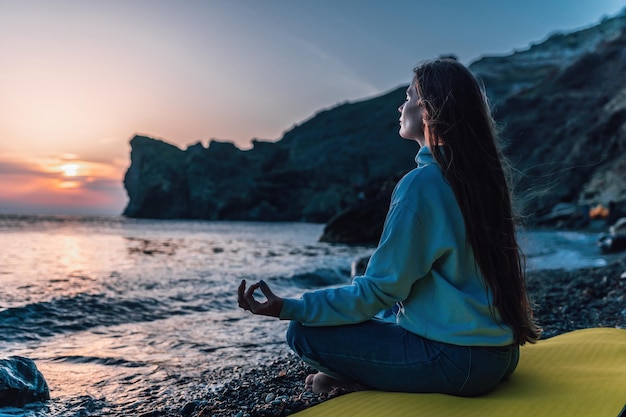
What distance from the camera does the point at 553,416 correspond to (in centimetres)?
221

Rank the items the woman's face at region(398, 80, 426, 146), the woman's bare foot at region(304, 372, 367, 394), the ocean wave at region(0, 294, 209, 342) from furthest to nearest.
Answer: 1. the ocean wave at region(0, 294, 209, 342)
2. the woman's bare foot at region(304, 372, 367, 394)
3. the woman's face at region(398, 80, 426, 146)

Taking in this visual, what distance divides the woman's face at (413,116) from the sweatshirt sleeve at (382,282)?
0.52m

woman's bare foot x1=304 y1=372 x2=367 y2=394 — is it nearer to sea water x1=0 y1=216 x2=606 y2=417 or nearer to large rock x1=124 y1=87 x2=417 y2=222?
sea water x1=0 y1=216 x2=606 y2=417

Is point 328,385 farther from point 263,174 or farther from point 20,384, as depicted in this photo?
point 263,174

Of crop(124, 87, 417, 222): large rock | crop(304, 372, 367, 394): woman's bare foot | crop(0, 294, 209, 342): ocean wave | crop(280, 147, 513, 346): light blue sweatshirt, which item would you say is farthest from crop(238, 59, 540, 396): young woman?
crop(124, 87, 417, 222): large rock

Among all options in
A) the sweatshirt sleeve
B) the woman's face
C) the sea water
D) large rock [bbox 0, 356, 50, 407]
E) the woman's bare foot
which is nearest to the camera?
the sweatshirt sleeve

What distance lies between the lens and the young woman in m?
2.25

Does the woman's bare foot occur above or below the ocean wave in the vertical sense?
Result: above

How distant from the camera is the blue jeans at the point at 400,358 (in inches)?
93.7

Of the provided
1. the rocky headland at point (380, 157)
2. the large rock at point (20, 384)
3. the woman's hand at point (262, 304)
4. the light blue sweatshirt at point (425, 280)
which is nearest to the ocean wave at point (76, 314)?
the large rock at point (20, 384)

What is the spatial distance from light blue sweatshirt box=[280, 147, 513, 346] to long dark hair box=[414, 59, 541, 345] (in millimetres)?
48

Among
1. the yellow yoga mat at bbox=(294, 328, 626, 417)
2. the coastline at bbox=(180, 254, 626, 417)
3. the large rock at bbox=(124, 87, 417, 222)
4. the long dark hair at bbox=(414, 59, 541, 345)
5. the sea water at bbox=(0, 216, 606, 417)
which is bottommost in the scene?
the sea water at bbox=(0, 216, 606, 417)

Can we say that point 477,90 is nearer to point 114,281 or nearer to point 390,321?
point 390,321

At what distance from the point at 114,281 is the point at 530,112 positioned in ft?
189
